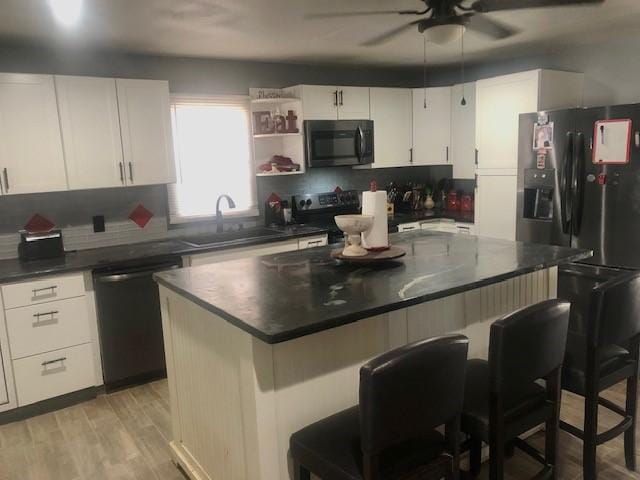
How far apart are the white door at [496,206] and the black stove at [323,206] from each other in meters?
1.16

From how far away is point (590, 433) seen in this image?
212 cm

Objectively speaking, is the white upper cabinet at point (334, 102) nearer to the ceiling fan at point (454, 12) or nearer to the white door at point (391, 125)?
the white door at point (391, 125)

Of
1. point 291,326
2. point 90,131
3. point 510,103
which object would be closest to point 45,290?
point 90,131

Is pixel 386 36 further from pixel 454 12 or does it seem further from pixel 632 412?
pixel 632 412

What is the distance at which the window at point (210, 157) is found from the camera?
4.07m

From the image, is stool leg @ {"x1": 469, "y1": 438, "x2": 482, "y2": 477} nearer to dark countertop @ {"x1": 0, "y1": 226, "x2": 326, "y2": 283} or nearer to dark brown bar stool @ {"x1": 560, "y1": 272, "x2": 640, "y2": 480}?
dark brown bar stool @ {"x1": 560, "y1": 272, "x2": 640, "y2": 480}

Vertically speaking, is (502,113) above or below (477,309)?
above

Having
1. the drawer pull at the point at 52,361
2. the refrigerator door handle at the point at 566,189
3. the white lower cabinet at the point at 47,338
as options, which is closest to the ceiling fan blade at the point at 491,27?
the refrigerator door handle at the point at 566,189

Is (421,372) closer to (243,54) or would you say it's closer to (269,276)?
(269,276)

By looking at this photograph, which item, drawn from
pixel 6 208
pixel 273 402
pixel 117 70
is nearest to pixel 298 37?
pixel 117 70

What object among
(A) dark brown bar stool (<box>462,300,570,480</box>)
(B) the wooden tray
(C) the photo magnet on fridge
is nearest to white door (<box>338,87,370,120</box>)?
(C) the photo magnet on fridge

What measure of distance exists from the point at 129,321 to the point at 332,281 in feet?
6.00

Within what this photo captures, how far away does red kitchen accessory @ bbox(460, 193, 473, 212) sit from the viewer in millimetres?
5125

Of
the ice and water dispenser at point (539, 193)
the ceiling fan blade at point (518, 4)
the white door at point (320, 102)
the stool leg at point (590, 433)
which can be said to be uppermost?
the ceiling fan blade at point (518, 4)
